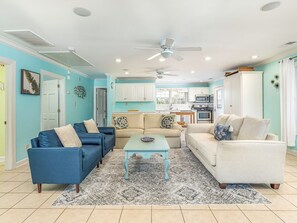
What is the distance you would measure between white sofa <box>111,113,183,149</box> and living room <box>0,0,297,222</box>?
0.13 feet

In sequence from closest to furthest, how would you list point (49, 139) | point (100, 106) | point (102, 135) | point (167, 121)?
1. point (49, 139)
2. point (102, 135)
3. point (167, 121)
4. point (100, 106)

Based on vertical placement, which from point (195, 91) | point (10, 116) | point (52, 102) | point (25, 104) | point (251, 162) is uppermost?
point (195, 91)

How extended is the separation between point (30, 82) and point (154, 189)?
134 inches

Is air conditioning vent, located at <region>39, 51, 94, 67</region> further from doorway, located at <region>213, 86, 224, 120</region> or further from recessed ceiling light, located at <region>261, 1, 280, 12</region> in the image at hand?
doorway, located at <region>213, 86, 224, 120</region>

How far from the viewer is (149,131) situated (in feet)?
16.3

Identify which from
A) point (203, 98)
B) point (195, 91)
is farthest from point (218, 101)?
point (195, 91)

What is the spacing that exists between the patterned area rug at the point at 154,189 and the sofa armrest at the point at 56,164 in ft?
0.81

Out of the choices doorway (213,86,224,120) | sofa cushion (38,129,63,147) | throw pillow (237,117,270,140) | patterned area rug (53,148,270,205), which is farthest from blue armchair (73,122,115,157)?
doorway (213,86,224,120)

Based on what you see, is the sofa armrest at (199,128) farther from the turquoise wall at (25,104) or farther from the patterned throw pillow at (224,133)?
the turquoise wall at (25,104)

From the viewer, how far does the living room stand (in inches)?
84.2

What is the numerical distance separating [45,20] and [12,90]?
1.67 m

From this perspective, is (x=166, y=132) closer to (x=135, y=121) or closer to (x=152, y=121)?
(x=152, y=121)

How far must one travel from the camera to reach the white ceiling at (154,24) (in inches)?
86.5

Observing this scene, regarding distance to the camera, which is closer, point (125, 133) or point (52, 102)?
point (125, 133)
